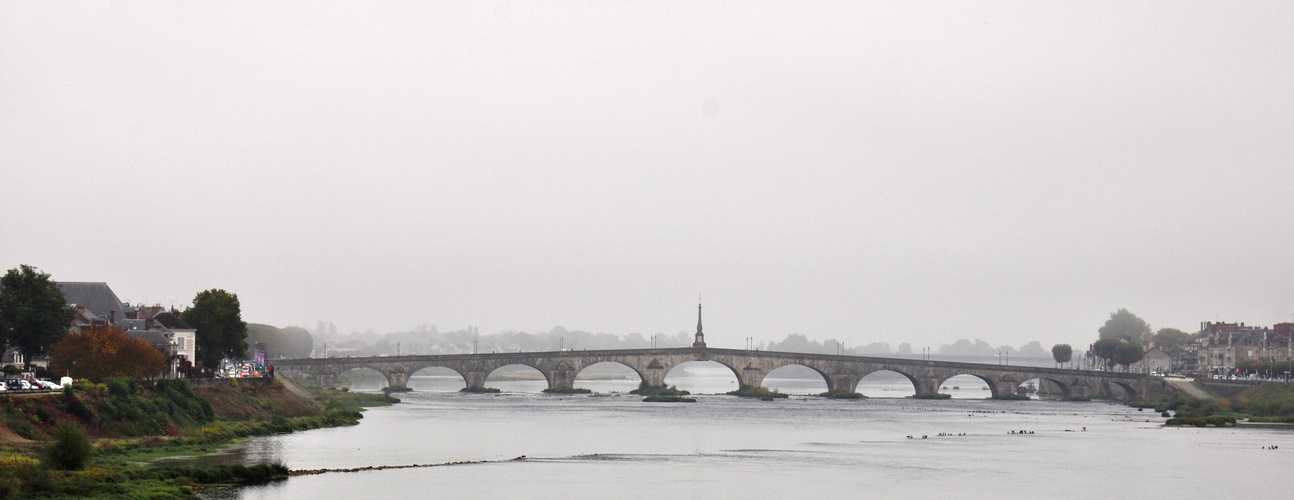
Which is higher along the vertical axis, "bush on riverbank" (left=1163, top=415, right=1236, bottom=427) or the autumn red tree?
the autumn red tree

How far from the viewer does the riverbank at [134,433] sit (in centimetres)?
4309

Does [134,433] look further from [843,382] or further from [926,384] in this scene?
[926,384]

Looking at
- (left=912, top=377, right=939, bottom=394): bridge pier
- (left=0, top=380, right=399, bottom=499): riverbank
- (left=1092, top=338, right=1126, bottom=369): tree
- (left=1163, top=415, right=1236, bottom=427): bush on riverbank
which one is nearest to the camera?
(left=0, top=380, right=399, bottom=499): riverbank

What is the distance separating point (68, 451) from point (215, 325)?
4911 cm


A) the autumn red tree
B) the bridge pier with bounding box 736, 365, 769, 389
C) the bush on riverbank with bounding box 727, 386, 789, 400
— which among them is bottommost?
the bush on riverbank with bounding box 727, 386, 789, 400

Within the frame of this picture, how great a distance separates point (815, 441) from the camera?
78.2 metres

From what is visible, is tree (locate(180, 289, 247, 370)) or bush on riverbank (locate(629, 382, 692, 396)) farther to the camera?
bush on riverbank (locate(629, 382, 692, 396))

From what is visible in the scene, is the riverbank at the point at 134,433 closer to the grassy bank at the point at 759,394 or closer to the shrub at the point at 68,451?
the shrub at the point at 68,451

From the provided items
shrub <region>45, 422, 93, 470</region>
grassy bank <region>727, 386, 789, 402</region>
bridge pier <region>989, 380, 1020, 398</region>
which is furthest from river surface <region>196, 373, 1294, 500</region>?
bridge pier <region>989, 380, 1020, 398</region>

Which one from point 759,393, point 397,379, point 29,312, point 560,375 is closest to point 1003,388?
point 759,393

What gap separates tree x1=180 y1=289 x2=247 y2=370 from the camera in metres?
93.5

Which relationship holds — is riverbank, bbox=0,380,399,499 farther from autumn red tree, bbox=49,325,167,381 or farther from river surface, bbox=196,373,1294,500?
autumn red tree, bbox=49,325,167,381

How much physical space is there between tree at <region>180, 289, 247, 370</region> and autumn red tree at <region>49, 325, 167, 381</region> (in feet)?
67.1

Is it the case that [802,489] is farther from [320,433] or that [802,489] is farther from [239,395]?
[239,395]
